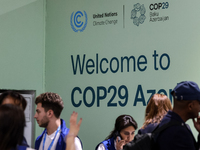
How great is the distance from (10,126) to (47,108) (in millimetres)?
1507

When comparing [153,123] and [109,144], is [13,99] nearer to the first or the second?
[109,144]

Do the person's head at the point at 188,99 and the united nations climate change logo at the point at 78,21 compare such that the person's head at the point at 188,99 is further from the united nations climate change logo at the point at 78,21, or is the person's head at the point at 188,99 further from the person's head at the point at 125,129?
Result: the united nations climate change logo at the point at 78,21

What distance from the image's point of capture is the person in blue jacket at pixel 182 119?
2.09 meters

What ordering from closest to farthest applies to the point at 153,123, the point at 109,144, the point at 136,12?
the point at 153,123 → the point at 109,144 → the point at 136,12

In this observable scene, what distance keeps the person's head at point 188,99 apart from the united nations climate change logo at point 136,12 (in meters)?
A: 2.39

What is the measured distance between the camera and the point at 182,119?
2.23 meters

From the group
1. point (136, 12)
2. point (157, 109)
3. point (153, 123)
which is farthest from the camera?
point (136, 12)

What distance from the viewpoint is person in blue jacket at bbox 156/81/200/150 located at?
209 cm

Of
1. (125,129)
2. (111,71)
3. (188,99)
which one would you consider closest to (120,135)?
(125,129)

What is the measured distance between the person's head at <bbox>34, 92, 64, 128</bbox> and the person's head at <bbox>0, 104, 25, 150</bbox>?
56.1 inches

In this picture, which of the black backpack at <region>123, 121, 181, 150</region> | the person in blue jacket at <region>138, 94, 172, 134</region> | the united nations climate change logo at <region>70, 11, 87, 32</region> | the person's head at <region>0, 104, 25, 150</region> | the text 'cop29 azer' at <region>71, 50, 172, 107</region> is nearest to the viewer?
the person's head at <region>0, 104, 25, 150</region>

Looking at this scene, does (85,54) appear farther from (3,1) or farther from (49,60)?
(3,1)

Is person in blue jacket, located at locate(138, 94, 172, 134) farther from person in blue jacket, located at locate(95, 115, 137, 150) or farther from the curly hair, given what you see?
person in blue jacket, located at locate(95, 115, 137, 150)

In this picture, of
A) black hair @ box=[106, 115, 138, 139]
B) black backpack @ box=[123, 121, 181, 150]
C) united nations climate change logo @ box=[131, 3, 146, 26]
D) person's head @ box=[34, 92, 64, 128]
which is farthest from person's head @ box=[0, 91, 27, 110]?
united nations climate change logo @ box=[131, 3, 146, 26]
